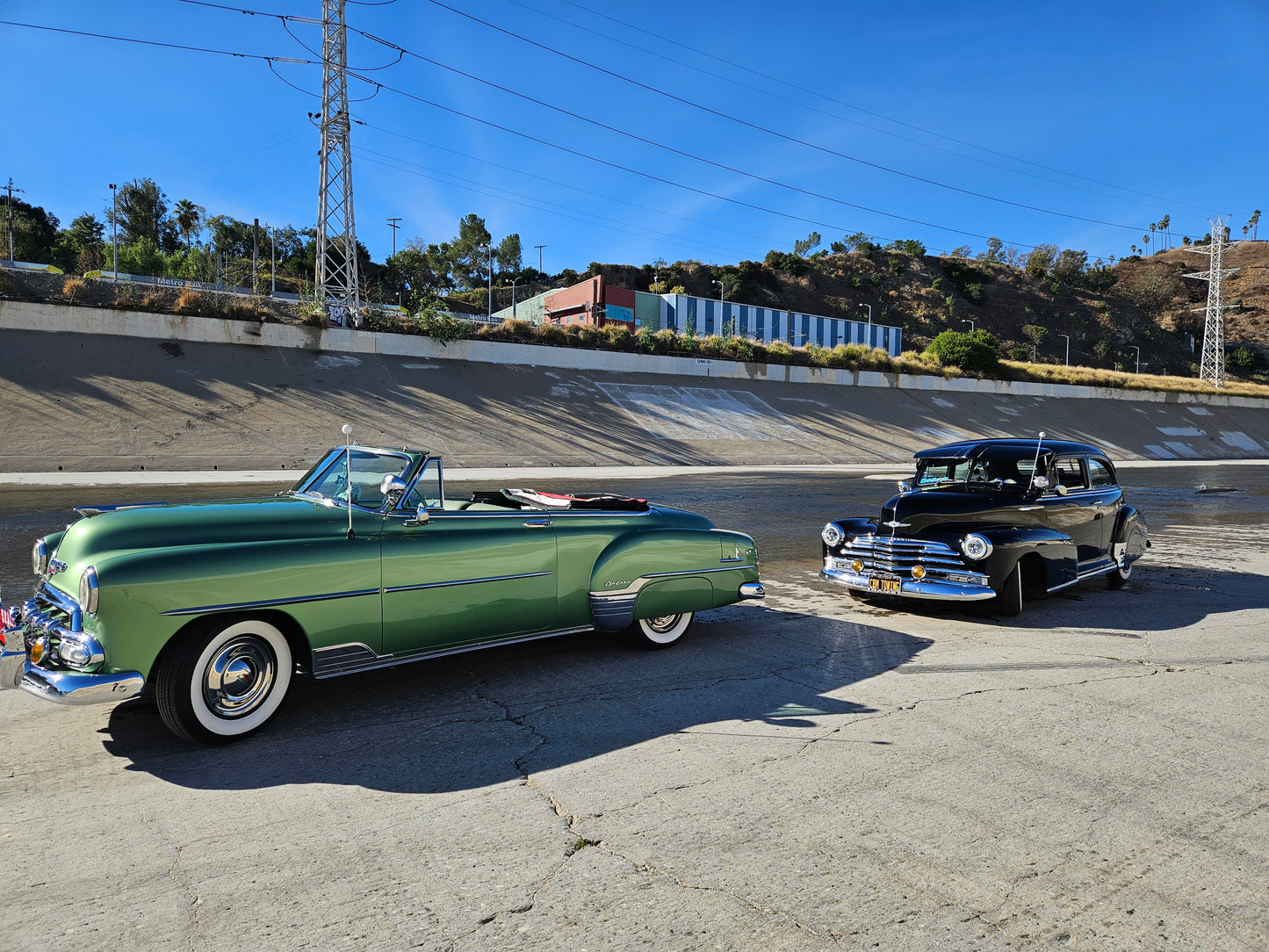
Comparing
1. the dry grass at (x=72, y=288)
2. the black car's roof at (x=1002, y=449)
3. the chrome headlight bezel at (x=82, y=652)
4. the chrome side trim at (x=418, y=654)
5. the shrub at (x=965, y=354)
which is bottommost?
the chrome side trim at (x=418, y=654)

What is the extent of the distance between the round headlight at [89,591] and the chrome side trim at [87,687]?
307 mm

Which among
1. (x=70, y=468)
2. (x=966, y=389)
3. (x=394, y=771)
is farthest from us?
(x=966, y=389)

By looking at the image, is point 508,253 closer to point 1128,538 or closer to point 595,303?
point 595,303

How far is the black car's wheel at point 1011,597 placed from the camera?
704 centimetres

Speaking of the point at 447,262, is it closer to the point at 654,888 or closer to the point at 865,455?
the point at 865,455

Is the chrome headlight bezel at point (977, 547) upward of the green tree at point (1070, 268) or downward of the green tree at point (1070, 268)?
downward

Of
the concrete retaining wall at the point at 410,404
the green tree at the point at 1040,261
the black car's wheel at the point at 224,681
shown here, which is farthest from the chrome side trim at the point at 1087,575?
the green tree at the point at 1040,261

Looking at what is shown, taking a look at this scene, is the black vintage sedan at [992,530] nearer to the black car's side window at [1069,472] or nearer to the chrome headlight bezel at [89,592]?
the black car's side window at [1069,472]

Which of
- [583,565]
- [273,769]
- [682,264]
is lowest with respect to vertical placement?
[273,769]

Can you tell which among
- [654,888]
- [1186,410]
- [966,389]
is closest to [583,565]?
[654,888]

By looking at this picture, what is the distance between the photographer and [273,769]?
3.76m

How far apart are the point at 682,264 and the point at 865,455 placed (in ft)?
226

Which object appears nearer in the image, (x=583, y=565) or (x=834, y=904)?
(x=834, y=904)

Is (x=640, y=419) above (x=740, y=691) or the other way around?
above
